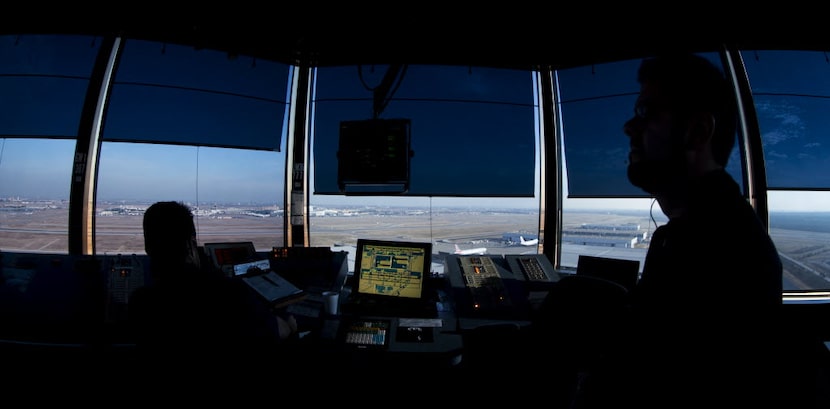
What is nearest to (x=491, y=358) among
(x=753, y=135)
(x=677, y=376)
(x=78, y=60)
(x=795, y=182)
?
(x=677, y=376)

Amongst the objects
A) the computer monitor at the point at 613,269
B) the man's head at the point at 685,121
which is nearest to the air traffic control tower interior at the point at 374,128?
the computer monitor at the point at 613,269

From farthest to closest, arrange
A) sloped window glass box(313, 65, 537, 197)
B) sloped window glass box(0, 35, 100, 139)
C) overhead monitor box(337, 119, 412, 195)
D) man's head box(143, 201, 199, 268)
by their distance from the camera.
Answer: sloped window glass box(313, 65, 537, 197) < sloped window glass box(0, 35, 100, 139) < overhead monitor box(337, 119, 412, 195) < man's head box(143, 201, 199, 268)

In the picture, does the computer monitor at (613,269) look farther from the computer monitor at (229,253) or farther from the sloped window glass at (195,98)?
the sloped window glass at (195,98)

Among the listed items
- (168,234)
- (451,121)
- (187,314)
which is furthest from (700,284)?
(451,121)

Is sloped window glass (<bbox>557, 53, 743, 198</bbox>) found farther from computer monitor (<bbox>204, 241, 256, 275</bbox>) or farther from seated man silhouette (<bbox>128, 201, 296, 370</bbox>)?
seated man silhouette (<bbox>128, 201, 296, 370</bbox>)

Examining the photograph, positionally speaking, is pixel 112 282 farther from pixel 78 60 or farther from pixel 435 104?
pixel 435 104

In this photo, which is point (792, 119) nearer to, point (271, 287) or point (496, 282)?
point (496, 282)

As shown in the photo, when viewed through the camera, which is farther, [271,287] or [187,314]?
[271,287]

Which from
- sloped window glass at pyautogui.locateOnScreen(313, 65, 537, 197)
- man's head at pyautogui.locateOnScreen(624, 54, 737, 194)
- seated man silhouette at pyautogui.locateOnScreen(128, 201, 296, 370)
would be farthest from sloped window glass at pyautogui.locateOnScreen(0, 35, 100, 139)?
man's head at pyautogui.locateOnScreen(624, 54, 737, 194)
